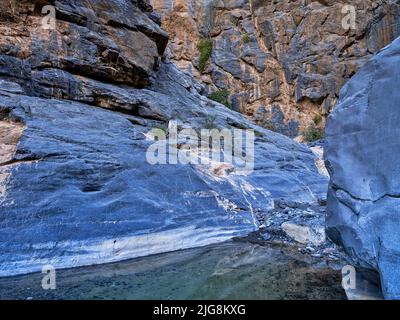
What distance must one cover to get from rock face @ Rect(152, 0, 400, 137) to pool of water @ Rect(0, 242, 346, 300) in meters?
20.1

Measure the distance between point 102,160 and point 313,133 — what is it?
18674 millimetres

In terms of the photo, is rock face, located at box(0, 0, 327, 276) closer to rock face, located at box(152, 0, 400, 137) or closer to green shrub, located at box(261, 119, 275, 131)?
green shrub, located at box(261, 119, 275, 131)

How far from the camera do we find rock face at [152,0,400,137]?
2291 cm


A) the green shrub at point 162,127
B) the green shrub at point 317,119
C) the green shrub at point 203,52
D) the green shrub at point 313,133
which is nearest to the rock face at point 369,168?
the green shrub at point 162,127

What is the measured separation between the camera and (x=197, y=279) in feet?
12.8

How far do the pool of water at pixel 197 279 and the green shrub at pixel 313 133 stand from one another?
18.4 metres

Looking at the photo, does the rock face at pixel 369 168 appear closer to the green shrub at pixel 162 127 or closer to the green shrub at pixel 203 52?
the green shrub at pixel 162 127

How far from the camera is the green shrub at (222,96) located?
935 inches

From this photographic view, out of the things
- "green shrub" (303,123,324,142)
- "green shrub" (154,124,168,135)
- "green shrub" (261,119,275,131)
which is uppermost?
"green shrub" (261,119,275,131)

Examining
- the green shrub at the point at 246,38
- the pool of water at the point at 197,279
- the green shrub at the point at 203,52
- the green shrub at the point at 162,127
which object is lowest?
the pool of water at the point at 197,279

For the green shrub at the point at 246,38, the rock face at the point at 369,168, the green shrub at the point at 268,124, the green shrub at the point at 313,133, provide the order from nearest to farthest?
the rock face at the point at 369,168 < the green shrub at the point at 313,133 < the green shrub at the point at 268,124 < the green shrub at the point at 246,38

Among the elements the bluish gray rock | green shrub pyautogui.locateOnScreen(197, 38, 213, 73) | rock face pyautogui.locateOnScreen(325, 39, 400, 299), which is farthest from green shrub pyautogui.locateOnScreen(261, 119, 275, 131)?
rock face pyautogui.locateOnScreen(325, 39, 400, 299)

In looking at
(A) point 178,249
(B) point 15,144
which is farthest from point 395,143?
(B) point 15,144

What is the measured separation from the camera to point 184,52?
25.4 metres
